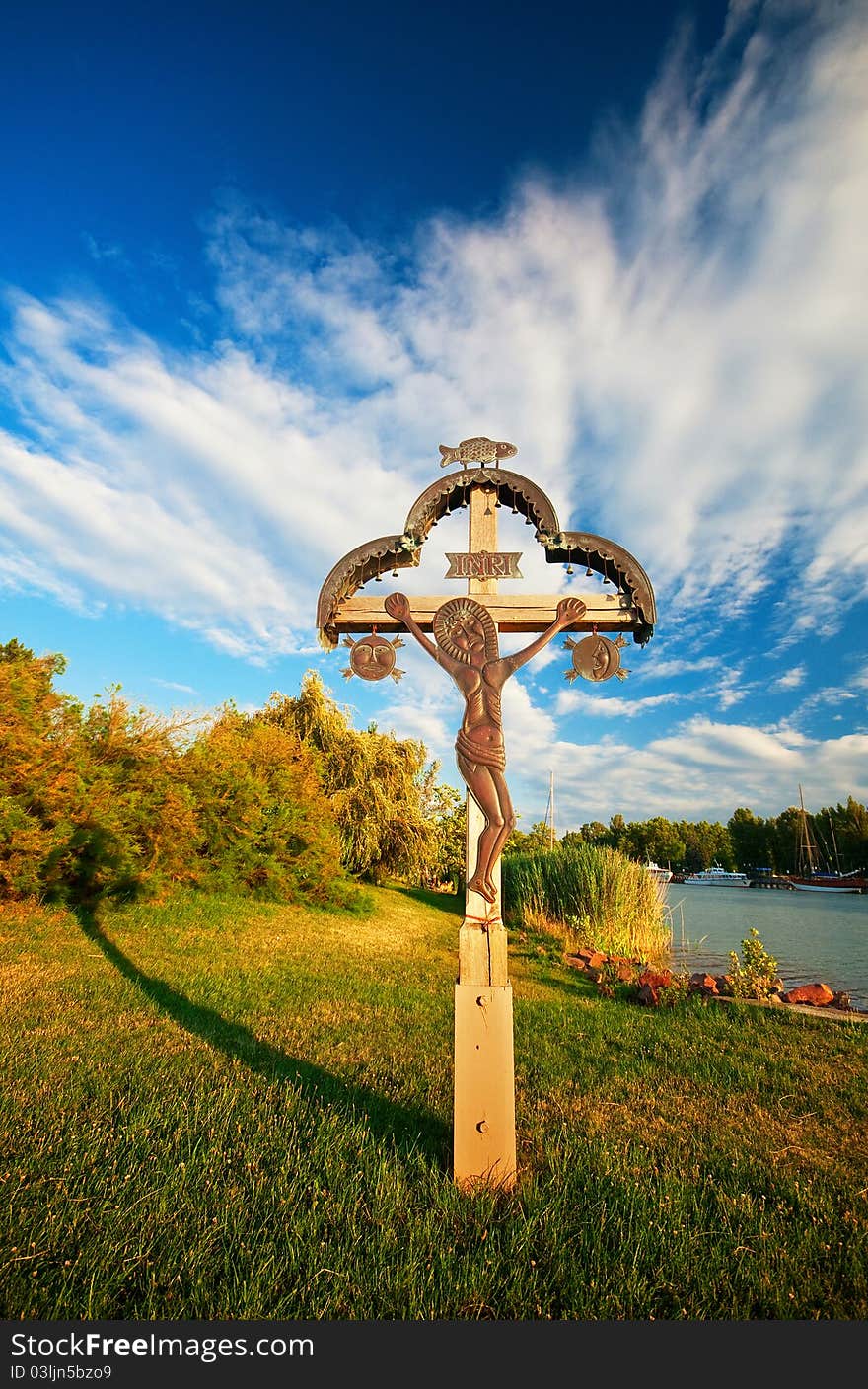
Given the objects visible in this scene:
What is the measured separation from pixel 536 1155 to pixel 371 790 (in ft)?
57.2

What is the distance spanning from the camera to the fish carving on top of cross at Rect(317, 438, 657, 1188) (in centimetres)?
325

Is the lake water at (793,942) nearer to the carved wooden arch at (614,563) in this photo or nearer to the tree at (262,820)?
the carved wooden arch at (614,563)

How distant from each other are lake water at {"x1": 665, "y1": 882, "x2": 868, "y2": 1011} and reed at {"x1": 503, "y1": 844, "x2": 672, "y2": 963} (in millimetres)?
682

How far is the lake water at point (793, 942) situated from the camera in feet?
39.9

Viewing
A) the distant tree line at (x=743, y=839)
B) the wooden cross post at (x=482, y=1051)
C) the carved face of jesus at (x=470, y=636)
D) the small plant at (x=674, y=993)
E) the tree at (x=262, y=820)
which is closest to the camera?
the wooden cross post at (x=482, y=1051)

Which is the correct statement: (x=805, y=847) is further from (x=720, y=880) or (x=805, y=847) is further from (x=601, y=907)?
(x=601, y=907)

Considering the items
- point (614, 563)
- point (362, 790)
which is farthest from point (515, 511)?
point (362, 790)

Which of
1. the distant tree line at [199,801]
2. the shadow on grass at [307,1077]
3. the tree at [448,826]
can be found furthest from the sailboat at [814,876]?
the shadow on grass at [307,1077]

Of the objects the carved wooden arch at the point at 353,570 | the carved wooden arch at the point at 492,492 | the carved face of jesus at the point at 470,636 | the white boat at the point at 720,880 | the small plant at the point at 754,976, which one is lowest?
the small plant at the point at 754,976

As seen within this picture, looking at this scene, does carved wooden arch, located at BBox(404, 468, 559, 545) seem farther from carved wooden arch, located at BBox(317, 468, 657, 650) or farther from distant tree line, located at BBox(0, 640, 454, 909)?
distant tree line, located at BBox(0, 640, 454, 909)

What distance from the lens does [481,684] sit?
3668mm

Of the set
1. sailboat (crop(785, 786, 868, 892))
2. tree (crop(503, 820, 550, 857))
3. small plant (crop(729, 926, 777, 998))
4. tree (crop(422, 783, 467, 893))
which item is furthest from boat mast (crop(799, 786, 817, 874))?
small plant (crop(729, 926, 777, 998))

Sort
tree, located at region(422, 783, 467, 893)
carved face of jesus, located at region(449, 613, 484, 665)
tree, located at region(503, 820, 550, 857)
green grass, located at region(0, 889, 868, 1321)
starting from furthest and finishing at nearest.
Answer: tree, located at region(503, 820, 550, 857) < tree, located at region(422, 783, 467, 893) < carved face of jesus, located at region(449, 613, 484, 665) < green grass, located at region(0, 889, 868, 1321)

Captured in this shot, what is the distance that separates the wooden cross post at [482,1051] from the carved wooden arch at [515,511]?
1701 mm
